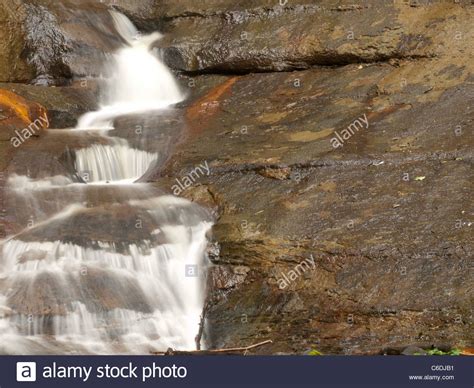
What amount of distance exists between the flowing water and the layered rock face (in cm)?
37

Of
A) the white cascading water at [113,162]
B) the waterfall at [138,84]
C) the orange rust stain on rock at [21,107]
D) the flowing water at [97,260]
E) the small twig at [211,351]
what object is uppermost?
the waterfall at [138,84]

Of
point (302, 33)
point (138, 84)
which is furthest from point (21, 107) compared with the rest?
point (302, 33)

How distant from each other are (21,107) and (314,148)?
16.2 ft

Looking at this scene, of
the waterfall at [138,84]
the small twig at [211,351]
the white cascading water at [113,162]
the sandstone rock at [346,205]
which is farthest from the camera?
the waterfall at [138,84]

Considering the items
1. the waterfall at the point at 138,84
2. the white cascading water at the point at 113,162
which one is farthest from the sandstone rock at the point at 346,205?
the waterfall at the point at 138,84

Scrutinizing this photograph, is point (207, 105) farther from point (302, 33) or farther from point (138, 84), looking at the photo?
point (302, 33)

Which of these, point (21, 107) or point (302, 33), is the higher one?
point (302, 33)

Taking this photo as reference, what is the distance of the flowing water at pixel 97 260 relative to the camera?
9.65m

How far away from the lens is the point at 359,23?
15.8 meters

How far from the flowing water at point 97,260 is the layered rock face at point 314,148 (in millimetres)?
374

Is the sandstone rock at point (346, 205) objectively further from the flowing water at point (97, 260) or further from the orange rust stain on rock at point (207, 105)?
the flowing water at point (97, 260)

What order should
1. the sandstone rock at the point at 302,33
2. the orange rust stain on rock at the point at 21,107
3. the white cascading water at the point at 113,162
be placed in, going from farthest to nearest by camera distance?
1. the sandstone rock at the point at 302,33
2. the orange rust stain on rock at the point at 21,107
3. the white cascading water at the point at 113,162

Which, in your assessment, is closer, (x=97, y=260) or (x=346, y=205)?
(x=97, y=260)

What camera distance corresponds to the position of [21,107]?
14.2 metres
